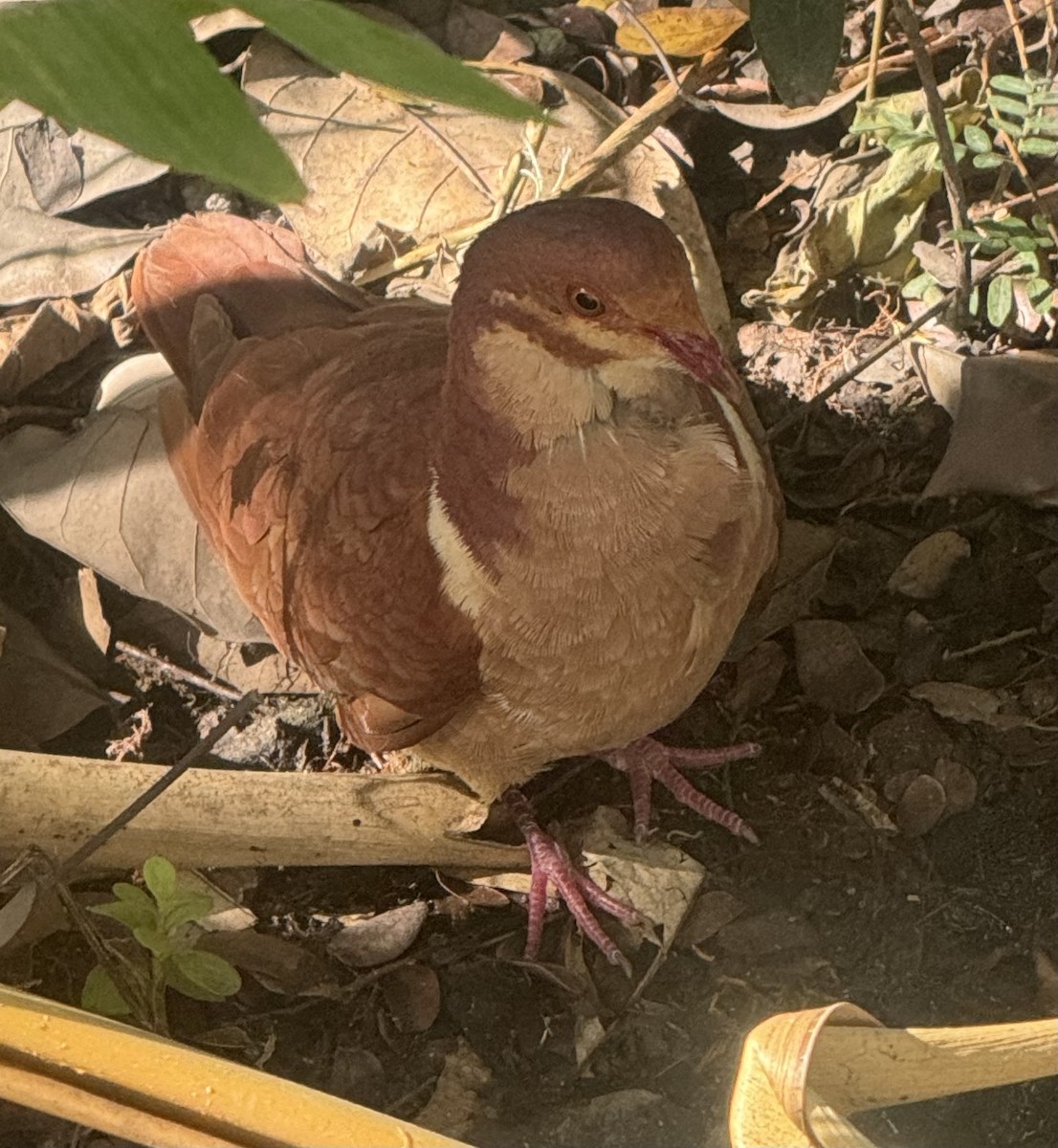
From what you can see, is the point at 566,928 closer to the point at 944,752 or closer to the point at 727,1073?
the point at 727,1073

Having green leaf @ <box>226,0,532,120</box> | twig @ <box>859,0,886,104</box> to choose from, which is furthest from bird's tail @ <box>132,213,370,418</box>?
green leaf @ <box>226,0,532,120</box>

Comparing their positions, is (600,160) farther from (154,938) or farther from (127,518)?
(154,938)

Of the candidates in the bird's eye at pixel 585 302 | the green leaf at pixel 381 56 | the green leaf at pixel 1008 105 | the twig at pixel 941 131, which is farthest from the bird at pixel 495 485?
the green leaf at pixel 381 56

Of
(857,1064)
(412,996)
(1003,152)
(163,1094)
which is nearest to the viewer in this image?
(163,1094)

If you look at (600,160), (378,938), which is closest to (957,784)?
(378,938)

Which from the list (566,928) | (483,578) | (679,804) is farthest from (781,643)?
(483,578)

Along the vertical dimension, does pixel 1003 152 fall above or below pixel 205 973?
above

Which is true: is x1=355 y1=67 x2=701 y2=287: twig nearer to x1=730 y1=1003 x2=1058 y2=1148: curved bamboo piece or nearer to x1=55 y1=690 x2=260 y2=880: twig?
x1=55 y1=690 x2=260 y2=880: twig

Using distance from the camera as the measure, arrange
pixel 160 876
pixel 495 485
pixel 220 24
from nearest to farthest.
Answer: pixel 495 485 < pixel 160 876 < pixel 220 24
